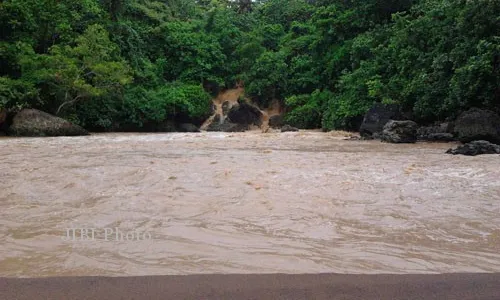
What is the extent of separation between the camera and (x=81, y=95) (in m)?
21.6

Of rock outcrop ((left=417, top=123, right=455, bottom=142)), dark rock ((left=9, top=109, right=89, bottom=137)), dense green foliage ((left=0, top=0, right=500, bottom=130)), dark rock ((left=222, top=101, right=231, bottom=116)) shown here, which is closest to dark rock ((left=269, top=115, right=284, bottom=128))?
dense green foliage ((left=0, top=0, right=500, bottom=130))

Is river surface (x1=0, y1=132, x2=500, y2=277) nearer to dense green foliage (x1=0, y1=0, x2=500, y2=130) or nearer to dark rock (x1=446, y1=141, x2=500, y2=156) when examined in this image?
dark rock (x1=446, y1=141, x2=500, y2=156)

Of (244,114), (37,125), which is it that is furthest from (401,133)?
(37,125)

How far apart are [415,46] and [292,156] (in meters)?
11.5

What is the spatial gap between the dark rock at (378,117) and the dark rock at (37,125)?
13592mm

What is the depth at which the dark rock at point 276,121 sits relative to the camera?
27.9 meters

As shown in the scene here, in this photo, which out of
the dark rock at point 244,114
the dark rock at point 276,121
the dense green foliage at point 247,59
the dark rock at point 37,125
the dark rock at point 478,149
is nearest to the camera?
the dark rock at point 478,149

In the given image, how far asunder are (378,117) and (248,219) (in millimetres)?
14414

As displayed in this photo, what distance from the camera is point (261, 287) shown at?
2.75 meters

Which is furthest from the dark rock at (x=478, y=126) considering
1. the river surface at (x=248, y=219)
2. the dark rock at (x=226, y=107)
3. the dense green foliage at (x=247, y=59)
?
the dark rock at (x=226, y=107)

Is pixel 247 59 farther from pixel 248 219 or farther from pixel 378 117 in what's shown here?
pixel 248 219

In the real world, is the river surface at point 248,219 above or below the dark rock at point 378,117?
below

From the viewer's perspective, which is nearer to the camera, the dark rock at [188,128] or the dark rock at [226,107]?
the dark rock at [188,128]

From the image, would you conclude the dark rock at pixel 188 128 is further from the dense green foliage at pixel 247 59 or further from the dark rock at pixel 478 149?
the dark rock at pixel 478 149
